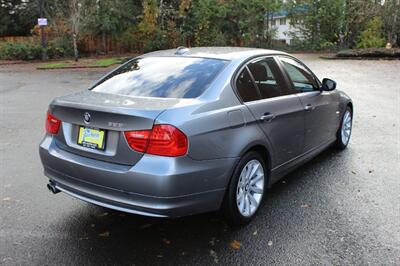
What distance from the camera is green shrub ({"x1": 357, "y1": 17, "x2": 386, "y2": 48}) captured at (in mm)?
27984

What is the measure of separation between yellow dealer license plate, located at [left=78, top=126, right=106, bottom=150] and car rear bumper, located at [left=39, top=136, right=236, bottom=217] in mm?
122

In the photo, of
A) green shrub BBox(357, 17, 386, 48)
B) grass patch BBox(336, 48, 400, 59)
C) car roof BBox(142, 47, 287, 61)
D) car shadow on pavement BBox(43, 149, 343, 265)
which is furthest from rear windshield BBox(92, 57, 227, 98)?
green shrub BBox(357, 17, 386, 48)

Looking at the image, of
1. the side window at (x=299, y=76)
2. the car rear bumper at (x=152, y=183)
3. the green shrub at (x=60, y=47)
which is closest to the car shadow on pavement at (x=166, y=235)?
the car rear bumper at (x=152, y=183)

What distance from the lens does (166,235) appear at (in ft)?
12.1

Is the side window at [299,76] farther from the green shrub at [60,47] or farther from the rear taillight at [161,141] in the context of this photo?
the green shrub at [60,47]

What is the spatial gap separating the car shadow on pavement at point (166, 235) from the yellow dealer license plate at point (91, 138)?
0.84 metres

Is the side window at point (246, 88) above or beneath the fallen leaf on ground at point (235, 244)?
above

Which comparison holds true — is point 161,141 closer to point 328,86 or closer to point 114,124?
point 114,124

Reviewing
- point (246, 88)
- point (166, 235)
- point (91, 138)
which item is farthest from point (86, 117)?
point (246, 88)

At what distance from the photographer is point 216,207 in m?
3.50

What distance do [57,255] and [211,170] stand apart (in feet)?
4.64

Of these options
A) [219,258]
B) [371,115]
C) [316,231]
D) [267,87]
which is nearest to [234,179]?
[219,258]

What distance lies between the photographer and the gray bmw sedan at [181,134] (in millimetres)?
3162

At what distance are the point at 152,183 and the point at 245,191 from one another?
111 cm
